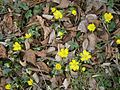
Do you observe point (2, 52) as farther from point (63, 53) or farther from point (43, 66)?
point (63, 53)

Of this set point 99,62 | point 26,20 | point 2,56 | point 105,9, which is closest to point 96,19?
point 105,9

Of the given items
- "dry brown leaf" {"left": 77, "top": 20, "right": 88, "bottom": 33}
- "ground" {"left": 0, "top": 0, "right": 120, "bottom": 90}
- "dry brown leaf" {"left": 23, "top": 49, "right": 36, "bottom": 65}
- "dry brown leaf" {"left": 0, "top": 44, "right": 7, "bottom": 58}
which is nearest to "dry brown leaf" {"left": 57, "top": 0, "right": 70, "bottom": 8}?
"ground" {"left": 0, "top": 0, "right": 120, "bottom": 90}

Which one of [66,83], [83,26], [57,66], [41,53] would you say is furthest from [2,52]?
[83,26]

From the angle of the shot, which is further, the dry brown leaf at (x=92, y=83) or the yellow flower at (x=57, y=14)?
the yellow flower at (x=57, y=14)

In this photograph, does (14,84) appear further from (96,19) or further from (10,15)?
(96,19)

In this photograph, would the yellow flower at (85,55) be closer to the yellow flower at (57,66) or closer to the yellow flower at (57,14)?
the yellow flower at (57,66)

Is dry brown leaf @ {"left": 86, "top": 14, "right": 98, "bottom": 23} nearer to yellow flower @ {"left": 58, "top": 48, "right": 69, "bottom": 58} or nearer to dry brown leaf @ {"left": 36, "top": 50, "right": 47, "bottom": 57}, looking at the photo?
yellow flower @ {"left": 58, "top": 48, "right": 69, "bottom": 58}

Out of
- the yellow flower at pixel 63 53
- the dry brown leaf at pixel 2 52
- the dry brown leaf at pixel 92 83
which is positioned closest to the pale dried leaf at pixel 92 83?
the dry brown leaf at pixel 92 83

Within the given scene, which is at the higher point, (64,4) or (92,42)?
(64,4)

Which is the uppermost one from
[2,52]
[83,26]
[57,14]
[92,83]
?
[57,14]
